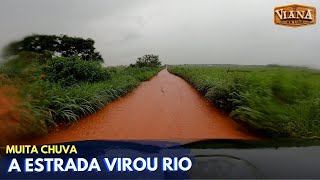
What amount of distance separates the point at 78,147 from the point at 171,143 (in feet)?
2.29

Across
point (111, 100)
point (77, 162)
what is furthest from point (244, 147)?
point (111, 100)

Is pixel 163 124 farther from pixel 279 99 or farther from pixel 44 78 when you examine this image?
pixel 44 78

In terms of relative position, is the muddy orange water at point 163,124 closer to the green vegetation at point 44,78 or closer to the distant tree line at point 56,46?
the green vegetation at point 44,78

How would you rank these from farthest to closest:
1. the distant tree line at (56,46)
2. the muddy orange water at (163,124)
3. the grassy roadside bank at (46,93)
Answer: the muddy orange water at (163,124)
the grassy roadside bank at (46,93)
the distant tree line at (56,46)

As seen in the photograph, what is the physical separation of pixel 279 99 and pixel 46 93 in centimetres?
245

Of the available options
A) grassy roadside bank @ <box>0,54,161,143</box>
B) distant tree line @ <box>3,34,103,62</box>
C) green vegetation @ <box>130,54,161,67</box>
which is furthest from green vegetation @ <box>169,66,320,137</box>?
grassy roadside bank @ <box>0,54,161,143</box>

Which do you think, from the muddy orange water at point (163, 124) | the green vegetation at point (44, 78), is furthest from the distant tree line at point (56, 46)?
the muddy orange water at point (163, 124)

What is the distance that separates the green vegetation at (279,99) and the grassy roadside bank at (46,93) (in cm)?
83

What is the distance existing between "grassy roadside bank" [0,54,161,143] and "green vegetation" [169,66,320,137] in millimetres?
826

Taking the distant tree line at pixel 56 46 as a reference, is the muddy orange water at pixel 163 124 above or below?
below

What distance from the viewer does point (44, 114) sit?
12.1ft

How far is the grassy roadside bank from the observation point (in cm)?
269

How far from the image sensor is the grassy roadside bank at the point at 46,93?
2.69 meters

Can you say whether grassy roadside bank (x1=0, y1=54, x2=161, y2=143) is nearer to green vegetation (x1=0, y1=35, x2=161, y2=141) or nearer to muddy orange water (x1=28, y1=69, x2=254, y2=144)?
green vegetation (x1=0, y1=35, x2=161, y2=141)
